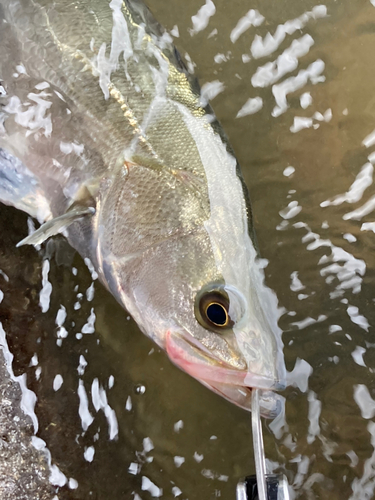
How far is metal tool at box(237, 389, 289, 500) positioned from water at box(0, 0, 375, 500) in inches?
24.7

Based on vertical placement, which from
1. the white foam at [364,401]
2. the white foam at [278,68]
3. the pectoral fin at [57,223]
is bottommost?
the white foam at [364,401]

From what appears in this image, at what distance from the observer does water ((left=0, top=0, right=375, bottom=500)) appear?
2154 millimetres

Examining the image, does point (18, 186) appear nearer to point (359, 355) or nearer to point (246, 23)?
point (246, 23)

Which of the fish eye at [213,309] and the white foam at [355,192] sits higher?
the fish eye at [213,309]

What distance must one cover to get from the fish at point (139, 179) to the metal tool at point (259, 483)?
0.14 m

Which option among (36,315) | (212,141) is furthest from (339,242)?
(36,315)

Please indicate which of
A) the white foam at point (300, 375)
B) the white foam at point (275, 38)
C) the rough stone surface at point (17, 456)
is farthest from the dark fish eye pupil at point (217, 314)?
the white foam at point (275, 38)

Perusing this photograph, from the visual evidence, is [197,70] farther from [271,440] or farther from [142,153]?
[271,440]

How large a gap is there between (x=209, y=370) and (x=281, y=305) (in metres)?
0.72

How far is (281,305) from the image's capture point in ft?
7.30

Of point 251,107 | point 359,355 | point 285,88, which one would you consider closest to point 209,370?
point 359,355

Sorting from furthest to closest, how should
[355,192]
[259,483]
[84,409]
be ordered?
[355,192], [84,409], [259,483]

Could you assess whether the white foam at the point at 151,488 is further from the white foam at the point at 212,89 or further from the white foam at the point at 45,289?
the white foam at the point at 212,89

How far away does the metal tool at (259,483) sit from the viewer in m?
1.43
